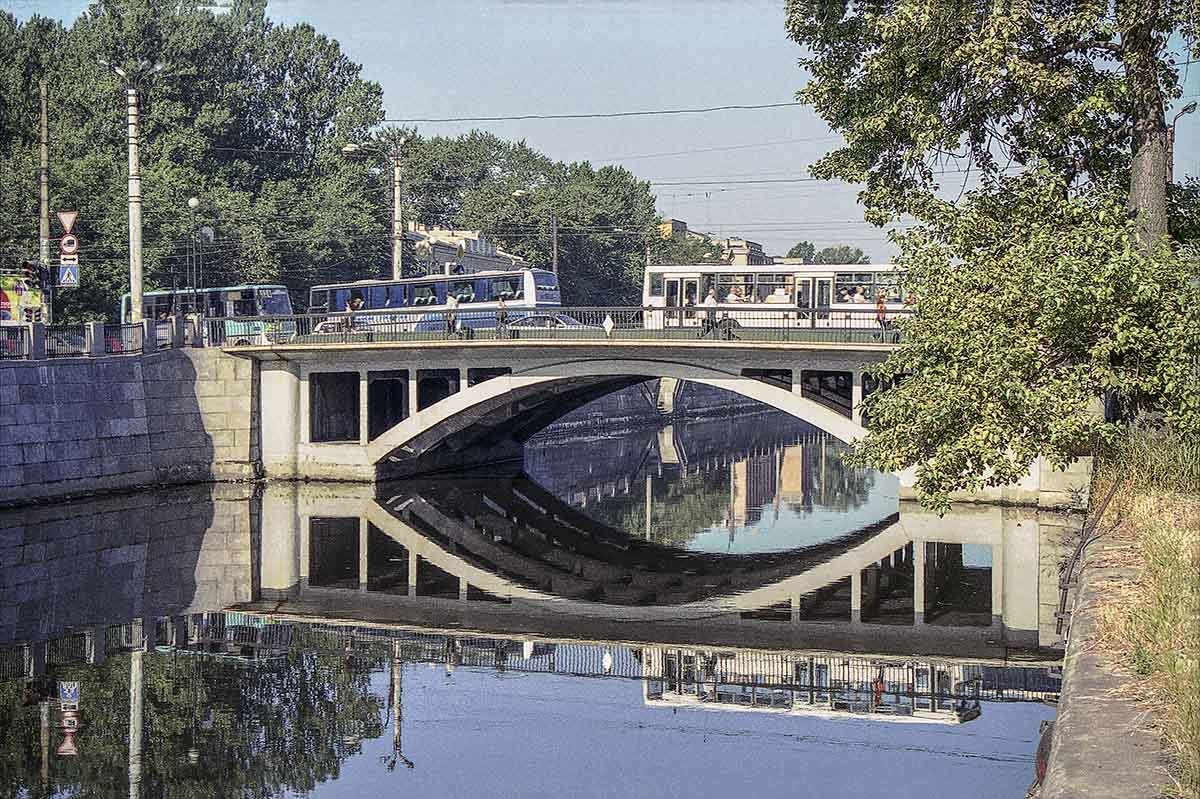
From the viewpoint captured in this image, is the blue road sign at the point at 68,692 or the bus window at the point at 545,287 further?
the bus window at the point at 545,287

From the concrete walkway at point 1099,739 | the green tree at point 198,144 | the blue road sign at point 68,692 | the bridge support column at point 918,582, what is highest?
the green tree at point 198,144

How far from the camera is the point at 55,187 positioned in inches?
2470

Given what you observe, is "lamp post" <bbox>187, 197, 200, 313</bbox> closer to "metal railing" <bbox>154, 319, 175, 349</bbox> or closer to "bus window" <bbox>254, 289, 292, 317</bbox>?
"bus window" <bbox>254, 289, 292, 317</bbox>

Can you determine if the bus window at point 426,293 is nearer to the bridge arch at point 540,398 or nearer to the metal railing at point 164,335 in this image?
the bridge arch at point 540,398

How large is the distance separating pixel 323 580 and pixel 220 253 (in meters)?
42.8

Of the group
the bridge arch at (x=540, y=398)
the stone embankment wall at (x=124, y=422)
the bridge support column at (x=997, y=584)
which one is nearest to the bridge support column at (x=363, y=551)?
the bridge arch at (x=540, y=398)

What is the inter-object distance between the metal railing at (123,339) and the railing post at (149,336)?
23 centimetres

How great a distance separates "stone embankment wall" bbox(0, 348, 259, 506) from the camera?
36.7 meters

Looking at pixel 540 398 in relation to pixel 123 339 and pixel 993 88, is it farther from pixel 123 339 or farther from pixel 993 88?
pixel 993 88

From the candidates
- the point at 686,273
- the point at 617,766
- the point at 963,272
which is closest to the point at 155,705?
the point at 617,766

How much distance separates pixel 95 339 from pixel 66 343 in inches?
37.4

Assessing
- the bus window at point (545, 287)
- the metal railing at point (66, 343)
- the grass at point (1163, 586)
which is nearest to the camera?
the grass at point (1163, 586)

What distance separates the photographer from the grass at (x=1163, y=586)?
8.68m

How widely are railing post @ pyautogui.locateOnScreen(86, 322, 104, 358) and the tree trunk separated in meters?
28.8
